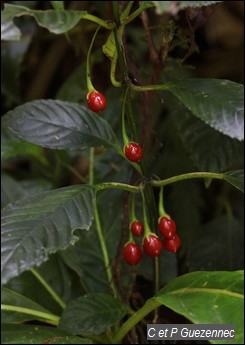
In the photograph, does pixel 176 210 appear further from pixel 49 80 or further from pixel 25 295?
pixel 49 80

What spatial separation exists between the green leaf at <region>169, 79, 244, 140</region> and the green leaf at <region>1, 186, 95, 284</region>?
181mm

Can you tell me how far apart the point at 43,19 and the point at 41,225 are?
A: 10.0 inches

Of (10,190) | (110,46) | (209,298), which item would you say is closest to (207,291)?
(209,298)

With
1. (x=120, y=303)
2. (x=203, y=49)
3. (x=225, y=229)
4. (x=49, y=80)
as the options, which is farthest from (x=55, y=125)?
(x=203, y=49)

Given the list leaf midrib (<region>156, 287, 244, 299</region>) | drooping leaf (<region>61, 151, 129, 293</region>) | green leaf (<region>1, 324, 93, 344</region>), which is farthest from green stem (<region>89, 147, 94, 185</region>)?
leaf midrib (<region>156, 287, 244, 299</region>)

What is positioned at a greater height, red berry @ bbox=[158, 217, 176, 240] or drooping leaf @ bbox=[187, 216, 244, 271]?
red berry @ bbox=[158, 217, 176, 240]

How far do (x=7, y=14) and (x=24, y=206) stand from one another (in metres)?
0.24

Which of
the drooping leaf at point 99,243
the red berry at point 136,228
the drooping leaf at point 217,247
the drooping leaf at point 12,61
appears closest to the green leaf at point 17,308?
the drooping leaf at point 99,243

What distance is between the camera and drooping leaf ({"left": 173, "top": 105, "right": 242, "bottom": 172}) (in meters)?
1.07

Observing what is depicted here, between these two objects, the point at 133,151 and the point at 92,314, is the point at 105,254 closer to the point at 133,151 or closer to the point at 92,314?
the point at 92,314

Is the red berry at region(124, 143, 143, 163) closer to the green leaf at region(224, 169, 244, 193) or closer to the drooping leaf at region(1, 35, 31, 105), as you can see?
the green leaf at region(224, 169, 244, 193)

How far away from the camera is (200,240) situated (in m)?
1.28

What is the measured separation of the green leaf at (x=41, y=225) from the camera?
0.67m

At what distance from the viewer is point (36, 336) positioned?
2.87 feet
